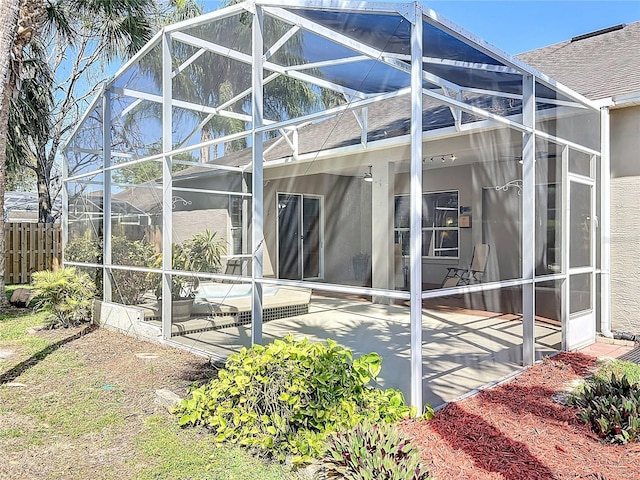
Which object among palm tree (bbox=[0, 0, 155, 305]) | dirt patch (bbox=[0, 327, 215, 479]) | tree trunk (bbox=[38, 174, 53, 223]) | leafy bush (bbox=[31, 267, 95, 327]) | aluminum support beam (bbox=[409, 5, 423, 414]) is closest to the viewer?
dirt patch (bbox=[0, 327, 215, 479])

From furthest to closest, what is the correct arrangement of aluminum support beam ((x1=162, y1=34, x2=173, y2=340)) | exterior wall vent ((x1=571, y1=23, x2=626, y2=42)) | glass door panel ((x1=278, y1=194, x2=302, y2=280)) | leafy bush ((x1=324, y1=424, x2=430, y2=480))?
exterior wall vent ((x1=571, y1=23, x2=626, y2=42)), glass door panel ((x1=278, y1=194, x2=302, y2=280)), aluminum support beam ((x1=162, y1=34, x2=173, y2=340)), leafy bush ((x1=324, y1=424, x2=430, y2=480))

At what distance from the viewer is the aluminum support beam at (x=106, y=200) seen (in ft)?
23.6

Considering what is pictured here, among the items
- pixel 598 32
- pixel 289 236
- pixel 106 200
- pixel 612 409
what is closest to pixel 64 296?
pixel 106 200

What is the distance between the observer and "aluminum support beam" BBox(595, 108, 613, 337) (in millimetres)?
6172

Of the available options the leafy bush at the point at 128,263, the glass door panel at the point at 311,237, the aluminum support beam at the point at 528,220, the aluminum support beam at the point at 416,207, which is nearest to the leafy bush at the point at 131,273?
the leafy bush at the point at 128,263

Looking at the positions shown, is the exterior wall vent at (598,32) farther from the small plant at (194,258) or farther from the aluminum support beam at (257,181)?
the small plant at (194,258)

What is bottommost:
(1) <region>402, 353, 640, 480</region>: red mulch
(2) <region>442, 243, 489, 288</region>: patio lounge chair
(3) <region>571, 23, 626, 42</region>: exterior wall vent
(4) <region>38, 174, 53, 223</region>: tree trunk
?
(1) <region>402, 353, 640, 480</region>: red mulch

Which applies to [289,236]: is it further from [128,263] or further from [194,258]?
[128,263]

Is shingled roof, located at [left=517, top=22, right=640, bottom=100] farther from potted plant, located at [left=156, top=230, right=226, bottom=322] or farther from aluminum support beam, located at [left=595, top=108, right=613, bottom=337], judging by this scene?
potted plant, located at [left=156, top=230, right=226, bottom=322]

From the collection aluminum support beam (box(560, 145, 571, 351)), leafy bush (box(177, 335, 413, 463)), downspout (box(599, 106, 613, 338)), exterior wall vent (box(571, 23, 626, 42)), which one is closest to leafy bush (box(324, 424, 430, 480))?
leafy bush (box(177, 335, 413, 463))

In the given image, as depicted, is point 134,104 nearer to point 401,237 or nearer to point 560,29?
point 401,237

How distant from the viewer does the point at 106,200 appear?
23.8 ft

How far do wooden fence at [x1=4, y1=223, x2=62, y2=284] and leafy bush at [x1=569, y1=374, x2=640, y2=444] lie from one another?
40.1ft

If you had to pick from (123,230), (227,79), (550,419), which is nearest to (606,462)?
(550,419)
